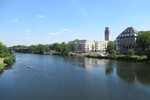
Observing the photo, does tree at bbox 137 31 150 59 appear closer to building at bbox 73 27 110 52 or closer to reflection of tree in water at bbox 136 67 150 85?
reflection of tree in water at bbox 136 67 150 85

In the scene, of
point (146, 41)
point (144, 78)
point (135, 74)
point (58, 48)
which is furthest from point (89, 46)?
point (144, 78)

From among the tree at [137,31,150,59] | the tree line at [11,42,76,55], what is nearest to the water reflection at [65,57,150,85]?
the tree at [137,31,150,59]

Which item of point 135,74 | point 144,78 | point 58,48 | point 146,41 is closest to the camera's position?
point 144,78

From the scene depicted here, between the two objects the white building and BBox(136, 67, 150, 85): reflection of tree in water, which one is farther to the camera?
the white building

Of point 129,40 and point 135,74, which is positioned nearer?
point 135,74

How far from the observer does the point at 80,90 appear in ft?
52.4

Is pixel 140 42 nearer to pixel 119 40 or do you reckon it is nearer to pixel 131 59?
pixel 131 59

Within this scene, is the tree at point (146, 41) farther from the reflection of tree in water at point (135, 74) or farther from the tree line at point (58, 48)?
the tree line at point (58, 48)

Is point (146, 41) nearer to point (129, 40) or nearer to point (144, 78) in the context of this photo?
point (129, 40)

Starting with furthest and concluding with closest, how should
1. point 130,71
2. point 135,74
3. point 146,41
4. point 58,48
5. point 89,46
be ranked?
point 89,46
point 58,48
point 146,41
point 130,71
point 135,74

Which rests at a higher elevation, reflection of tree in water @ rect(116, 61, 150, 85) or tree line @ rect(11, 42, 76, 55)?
tree line @ rect(11, 42, 76, 55)

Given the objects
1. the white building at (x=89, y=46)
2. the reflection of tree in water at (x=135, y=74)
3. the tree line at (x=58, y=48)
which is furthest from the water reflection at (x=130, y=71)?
the white building at (x=89, y=46)

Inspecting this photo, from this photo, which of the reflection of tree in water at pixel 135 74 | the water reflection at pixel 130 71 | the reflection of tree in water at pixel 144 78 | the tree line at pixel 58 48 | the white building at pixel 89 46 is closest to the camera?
the reflection of tree in water at pixel 144 78

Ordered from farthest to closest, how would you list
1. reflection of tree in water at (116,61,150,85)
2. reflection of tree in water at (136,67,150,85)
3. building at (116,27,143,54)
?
building at (116,27,143,54)
reflection of tree in water at (116,61,150,85)
reflection of tree in water at (136,67,150,85)
